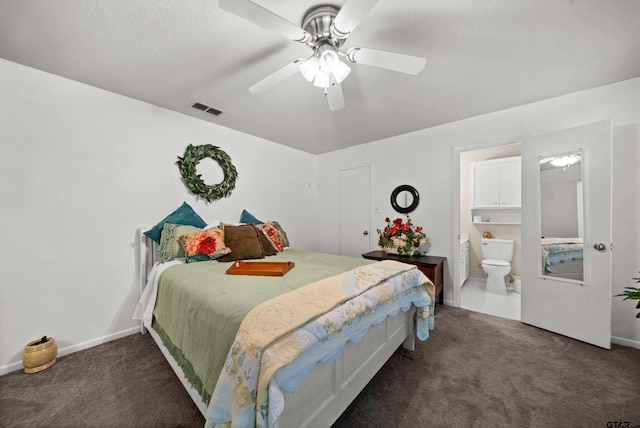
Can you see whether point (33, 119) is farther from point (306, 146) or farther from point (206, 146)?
point (306, 146)

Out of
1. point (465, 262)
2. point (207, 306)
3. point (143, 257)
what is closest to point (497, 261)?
point (465, 262)

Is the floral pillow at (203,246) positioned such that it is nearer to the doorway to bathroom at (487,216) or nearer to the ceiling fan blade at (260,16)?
the ceiling fan blade at (260,16)

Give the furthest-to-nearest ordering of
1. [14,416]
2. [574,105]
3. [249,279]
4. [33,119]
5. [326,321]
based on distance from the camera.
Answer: [574,105] → [33,119] → [249,279] → [14,416] → [326,321]

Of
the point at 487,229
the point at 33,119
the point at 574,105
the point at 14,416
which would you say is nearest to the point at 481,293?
the point at 487,229

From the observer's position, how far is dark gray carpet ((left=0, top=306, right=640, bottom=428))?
4.64ft

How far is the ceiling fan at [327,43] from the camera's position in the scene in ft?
3.95

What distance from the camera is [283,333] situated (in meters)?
0.97

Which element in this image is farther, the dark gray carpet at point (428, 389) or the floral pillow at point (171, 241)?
the floral pillow at point (171, 241)

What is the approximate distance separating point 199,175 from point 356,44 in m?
2.30

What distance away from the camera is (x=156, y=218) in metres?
2.65

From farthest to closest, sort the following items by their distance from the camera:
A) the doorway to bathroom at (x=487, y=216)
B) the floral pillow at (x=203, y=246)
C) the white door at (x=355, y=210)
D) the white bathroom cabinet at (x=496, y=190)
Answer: the white door at (x=355, y=210) < the white bathroom cabinet at (x=496, y=190) < the doorway to bathroom at (x=487, y=216) < the floral pillow at (x=203, y=246)

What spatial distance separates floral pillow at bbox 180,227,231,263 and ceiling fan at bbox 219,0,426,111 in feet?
5.00

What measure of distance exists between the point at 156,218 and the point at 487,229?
5165 millimetres

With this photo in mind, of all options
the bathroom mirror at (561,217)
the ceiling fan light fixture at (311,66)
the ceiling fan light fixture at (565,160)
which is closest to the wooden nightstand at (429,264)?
the bathroom mirror at (561,217)
